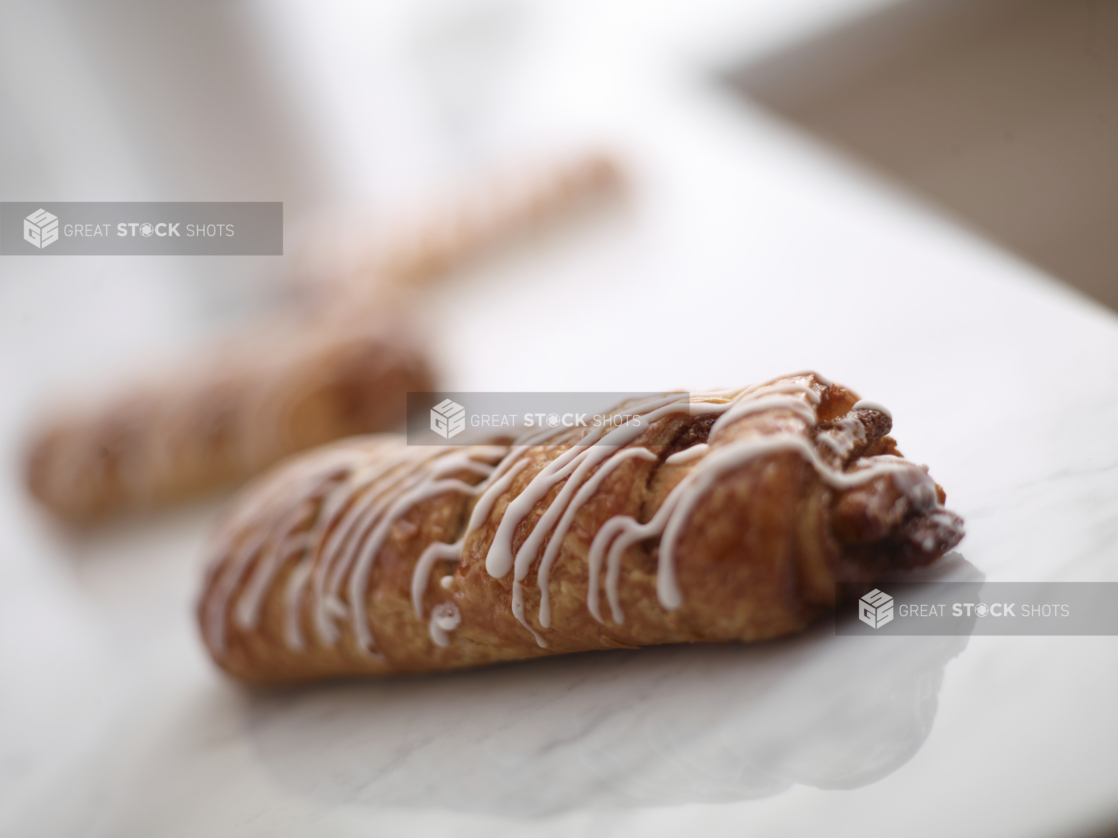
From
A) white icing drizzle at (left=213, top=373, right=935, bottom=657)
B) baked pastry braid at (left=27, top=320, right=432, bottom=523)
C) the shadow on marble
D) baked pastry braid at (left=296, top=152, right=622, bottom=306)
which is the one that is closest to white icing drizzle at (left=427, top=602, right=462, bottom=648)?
white icing drizzle at (left=213, top=373, right=935, bottom=657)

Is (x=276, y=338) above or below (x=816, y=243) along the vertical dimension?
below

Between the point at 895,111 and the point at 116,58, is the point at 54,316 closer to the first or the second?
the point at 116,58

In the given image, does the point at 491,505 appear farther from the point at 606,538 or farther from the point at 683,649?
the point at 683,649

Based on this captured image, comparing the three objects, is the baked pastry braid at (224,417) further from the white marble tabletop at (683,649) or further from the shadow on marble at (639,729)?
the shadow on marble at (639,729)

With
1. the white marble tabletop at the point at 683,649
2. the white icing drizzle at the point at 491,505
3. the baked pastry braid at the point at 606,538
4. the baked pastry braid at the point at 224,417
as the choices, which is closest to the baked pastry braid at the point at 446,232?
the white marble tabletop at the point at 683,649

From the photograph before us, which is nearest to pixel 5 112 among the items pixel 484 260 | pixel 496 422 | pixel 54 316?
pixel 54 316

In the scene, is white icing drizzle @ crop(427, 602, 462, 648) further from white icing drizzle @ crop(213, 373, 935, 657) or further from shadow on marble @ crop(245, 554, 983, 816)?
shadow on marble @ crop(245, 554, 983, 816)
